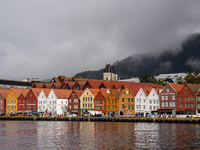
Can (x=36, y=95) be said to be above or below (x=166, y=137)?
above

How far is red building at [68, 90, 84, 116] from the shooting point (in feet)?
489

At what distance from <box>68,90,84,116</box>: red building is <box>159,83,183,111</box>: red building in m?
38.2

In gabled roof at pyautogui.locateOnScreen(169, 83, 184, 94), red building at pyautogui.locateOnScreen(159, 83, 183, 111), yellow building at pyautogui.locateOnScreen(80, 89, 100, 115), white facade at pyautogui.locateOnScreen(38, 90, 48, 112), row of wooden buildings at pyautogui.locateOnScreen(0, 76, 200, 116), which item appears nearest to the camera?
Answer: row of wooden buildings at pyautogui.locateOnScreen(0, 76, 200, 116)

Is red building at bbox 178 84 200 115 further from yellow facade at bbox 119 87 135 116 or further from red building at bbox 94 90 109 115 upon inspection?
red building at bbox 94 90 109 115

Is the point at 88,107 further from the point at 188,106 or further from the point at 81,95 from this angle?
the point at 188,106

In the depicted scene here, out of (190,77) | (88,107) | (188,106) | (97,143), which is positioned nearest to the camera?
(97,143)

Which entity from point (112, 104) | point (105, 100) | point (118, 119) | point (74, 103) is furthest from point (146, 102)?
point (74, 103)

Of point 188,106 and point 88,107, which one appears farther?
point 88,107

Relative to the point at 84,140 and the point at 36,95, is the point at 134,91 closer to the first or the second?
the point at 36,95

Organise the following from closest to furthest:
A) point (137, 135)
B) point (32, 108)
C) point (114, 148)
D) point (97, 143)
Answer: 1. point (114, 148)
2. point (97, 143)
3. point (137, 135)
4. point (32, 108)

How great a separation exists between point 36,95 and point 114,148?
115 m

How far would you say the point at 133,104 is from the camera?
440 feet

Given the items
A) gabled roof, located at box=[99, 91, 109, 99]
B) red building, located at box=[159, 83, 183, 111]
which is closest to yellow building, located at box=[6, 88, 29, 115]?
gabled roof, located at box=[99, 91, 109, 99]

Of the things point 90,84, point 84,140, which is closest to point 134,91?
point 90,84
